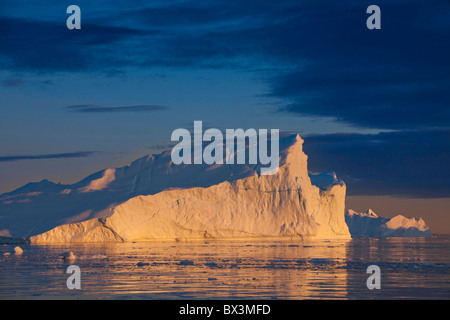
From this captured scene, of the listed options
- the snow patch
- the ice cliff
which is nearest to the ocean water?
the ice cliff

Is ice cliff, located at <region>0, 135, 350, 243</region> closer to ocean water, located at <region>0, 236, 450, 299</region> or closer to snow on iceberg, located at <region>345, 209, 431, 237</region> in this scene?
ocean water, located at <region>0, 236, 450, 299</region>

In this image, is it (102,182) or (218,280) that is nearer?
(218,280)

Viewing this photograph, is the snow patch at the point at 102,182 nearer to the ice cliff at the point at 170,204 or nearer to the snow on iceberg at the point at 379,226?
the ice cliff at the point at 170,204

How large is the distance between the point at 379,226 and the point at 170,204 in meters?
79.8

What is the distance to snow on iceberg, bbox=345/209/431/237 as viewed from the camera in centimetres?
11929

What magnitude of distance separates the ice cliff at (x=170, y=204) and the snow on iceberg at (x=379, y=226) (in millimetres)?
60305

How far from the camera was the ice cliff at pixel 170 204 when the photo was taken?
44.5m

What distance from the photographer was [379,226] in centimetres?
11994

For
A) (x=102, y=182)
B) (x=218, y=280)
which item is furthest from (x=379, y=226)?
(x=218, y=280)

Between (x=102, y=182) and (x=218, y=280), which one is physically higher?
(x=102, y=182)

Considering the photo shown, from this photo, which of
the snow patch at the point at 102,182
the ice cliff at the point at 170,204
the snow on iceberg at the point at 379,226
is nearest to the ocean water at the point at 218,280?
the ice cliff at the point at 170,204

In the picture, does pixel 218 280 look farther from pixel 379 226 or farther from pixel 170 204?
pixel 379 226

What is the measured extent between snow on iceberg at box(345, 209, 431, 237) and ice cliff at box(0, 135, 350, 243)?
2374 inches

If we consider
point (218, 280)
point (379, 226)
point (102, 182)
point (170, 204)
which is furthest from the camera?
point (379, 226)
